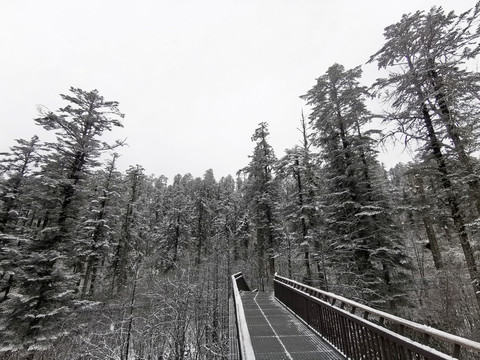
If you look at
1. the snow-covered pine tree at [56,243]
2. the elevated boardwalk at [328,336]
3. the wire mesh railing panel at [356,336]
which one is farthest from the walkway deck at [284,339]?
the snow-covered pine tree at [56,243]

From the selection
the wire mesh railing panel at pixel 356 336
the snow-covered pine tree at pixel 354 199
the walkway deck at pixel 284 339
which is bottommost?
the walkway deck at pixel 284 339

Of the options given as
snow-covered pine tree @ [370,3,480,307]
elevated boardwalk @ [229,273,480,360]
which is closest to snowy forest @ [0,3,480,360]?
snow-covered pine tree @ [370,3,480,307]

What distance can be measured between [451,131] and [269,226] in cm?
1728

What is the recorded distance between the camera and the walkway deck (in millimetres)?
5656

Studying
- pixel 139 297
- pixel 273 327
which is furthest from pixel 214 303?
pixel 273 327

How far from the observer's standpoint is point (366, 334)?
15.9ft

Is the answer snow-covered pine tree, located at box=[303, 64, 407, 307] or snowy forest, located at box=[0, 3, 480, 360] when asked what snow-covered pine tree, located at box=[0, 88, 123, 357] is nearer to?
snowy forest, located at box=[0, 3, 480, 360]

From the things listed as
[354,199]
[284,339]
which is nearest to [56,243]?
[284,339]

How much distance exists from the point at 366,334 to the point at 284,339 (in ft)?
8.97

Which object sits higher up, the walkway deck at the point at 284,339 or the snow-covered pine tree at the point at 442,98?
the snow-covered pine tree at the point at 442,98

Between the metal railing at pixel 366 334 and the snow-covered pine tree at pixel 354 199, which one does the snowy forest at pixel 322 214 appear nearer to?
the snow-covered pine tree at pixel 354 199

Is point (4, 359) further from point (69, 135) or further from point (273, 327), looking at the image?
point (273, 327)

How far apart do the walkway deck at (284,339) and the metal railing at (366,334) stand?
0.30m

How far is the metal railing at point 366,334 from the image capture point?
3.23m
